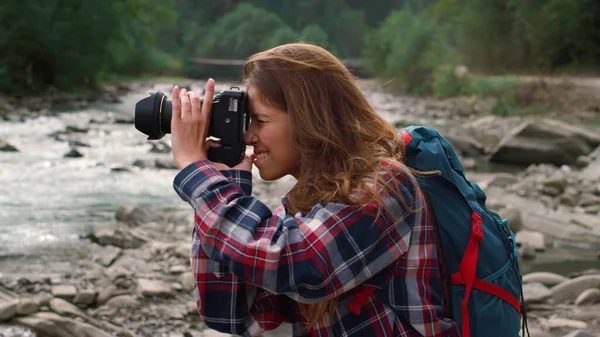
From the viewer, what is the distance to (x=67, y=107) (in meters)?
15.3

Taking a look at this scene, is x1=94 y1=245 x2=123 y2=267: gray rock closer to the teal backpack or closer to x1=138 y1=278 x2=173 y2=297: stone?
x1=138 y1=278 x2=173 y2=297: stone

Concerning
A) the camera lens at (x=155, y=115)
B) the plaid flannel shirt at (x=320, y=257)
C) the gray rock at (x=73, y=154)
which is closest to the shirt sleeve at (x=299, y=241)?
the plaid flannel shirt at (x=320, y=257)

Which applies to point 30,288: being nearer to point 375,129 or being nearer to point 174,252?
point 174,252

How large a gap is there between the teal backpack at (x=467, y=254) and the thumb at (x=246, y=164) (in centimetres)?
28

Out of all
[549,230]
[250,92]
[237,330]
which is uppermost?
[250,92]

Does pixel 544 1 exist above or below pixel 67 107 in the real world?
above

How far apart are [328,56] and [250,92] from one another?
156 millimetres

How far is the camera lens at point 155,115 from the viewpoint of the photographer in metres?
1.38

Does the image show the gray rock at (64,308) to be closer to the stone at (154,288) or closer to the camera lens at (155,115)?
the stone at (154,288)

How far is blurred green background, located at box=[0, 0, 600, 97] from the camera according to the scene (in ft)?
→ 62.2

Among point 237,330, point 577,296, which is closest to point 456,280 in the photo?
point 237,330

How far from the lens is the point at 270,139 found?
4.33 feet

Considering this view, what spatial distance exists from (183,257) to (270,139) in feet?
10.4

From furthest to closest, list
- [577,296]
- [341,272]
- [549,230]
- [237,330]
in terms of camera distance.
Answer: [549,230] → [577,296] → [237,330] → [341,272]
